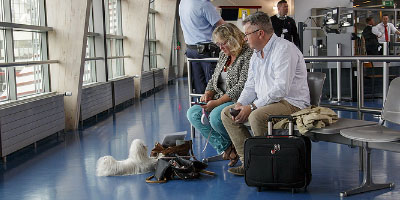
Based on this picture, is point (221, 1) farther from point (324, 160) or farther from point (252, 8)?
point (324, 160)

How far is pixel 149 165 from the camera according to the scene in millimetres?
4352

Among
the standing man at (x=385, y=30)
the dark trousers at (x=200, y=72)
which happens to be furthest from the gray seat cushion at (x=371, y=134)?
the standing man at (x=385, y=30)

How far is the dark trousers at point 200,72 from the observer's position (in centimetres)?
548

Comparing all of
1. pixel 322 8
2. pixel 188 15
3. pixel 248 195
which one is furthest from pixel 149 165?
pixel 322 8

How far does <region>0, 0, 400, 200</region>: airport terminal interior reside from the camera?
3.60 m

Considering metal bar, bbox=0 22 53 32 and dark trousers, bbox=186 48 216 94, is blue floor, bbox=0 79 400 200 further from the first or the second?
metal bar, bbox=0 22 53 32

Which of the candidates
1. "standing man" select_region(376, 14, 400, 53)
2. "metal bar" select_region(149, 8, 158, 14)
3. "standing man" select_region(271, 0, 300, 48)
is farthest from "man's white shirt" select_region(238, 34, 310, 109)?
"metal bar" select_region(149, 8, 158, 14)

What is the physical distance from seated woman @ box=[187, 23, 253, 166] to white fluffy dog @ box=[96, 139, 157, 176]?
0.58m

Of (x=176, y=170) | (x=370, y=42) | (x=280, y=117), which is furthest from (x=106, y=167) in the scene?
(x=370, y=42)

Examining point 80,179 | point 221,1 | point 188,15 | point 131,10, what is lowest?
point 80,179

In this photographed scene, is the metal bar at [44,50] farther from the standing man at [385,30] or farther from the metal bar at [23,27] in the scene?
the standing man at [385,30]

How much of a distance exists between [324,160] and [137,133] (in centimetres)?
274

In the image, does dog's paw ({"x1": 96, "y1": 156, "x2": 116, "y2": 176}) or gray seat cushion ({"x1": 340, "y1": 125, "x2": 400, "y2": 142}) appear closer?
gray seat cushion ({"x1": 340, "y1": 125, "x2": 400, "y2": 142})

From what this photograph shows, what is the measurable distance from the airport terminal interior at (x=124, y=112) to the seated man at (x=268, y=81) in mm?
159
